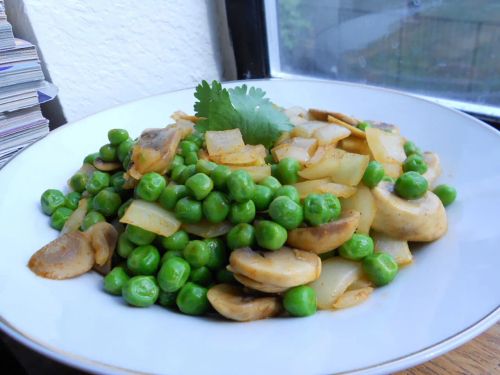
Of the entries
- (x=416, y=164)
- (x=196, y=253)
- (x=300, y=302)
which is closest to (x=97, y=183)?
(x=196, y=253)

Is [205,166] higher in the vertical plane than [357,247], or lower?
higher

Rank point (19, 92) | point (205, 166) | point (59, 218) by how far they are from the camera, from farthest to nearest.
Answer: point (19, 92) < point (59, 218) < point (205, 166)

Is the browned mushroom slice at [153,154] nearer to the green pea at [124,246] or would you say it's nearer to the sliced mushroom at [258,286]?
the green pea at [124,246]

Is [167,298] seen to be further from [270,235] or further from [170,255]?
[270,235]

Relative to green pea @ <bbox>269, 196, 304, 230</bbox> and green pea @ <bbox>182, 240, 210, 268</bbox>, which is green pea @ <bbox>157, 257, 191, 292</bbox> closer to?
green pea @ <bbox>182, 240, 210, 268</bbox>

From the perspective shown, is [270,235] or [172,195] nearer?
[270,235]
